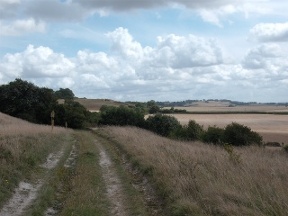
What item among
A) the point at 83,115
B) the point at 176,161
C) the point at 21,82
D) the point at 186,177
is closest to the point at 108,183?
the point at 176,161

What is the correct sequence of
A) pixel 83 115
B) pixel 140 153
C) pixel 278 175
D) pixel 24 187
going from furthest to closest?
pixel 83 115 < pixel 140 153 < pixel 24 187 < pixel 278 175

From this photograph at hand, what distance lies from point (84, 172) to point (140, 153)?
171 inches

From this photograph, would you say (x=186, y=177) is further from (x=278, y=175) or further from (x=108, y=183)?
(x=108, y=183)

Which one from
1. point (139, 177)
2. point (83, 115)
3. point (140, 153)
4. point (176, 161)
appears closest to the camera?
point (176, 161)

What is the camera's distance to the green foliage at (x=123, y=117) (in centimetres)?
8188

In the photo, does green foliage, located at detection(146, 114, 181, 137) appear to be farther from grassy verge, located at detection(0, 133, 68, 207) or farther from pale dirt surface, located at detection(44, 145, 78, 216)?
grassy verge, located at detection(0, 133, 68, 207)

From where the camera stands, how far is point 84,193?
41.7ft

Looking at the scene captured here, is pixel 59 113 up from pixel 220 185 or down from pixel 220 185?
up

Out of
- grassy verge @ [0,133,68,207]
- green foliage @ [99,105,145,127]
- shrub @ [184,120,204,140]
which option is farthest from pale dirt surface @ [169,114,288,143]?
grassy verge @ [0,133,68,207]

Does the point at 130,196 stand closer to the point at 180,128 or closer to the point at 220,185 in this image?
the point at 220,185

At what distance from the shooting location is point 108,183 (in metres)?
15.2

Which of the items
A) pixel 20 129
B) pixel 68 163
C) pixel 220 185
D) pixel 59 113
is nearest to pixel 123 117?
pixel 59 113

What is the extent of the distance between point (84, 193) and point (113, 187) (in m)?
1.85

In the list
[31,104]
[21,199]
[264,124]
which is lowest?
[264,124]
